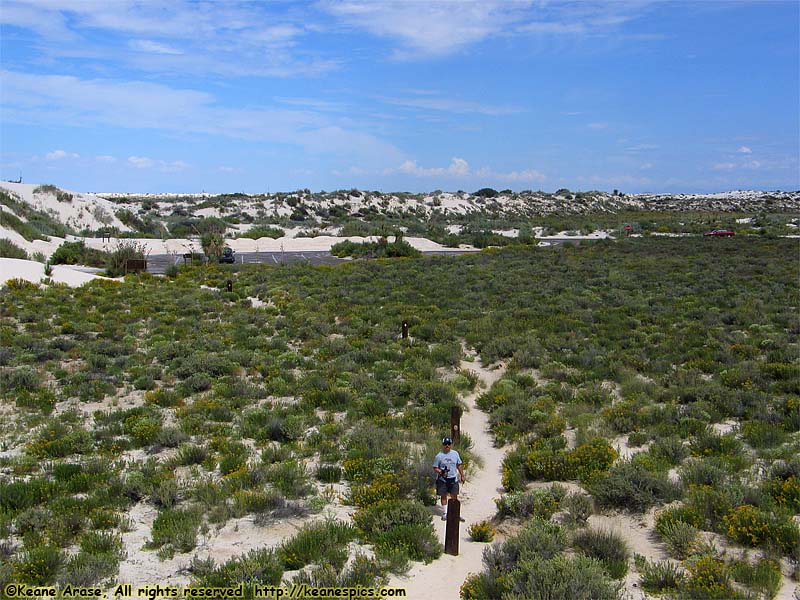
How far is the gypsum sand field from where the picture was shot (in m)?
7.58

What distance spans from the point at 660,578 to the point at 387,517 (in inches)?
125

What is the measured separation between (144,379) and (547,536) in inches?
388

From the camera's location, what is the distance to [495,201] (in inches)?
4373

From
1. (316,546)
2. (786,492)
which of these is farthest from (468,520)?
(786,492)

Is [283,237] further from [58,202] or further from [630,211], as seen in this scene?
[630,211]

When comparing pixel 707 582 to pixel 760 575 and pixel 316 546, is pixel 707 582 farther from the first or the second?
pixel 316 546

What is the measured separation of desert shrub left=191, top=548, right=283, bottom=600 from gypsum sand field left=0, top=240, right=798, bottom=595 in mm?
29

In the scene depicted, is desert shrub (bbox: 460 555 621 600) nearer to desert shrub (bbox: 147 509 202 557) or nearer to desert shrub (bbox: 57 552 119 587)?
desert shrub (bbox: 147 509 202 557)

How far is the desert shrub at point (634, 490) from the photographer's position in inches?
313

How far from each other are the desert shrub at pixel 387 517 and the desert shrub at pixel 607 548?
1.89 metres

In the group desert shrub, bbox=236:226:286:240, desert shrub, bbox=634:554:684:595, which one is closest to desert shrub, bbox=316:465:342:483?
desert shrub, bbox=634:554:684:595

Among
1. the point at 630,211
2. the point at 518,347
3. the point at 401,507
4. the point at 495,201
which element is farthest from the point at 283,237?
the point at 630,211

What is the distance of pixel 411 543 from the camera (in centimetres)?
704

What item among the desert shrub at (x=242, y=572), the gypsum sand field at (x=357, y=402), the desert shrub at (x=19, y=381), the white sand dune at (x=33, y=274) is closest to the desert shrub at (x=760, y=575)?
the gypsum sand field at (x=357, y=402)
